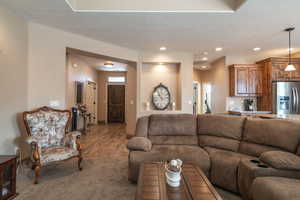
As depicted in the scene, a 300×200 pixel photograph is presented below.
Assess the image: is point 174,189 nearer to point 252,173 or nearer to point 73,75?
point 252,173

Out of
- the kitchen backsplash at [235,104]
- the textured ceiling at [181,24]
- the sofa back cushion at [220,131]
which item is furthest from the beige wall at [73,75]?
the kitchen backsplash at [235,104]

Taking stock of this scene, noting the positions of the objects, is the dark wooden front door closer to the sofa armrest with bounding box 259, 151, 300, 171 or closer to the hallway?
the hallway

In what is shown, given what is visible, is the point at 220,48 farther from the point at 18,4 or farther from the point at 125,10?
the point at 18,4

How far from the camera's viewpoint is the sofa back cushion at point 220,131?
2.71m

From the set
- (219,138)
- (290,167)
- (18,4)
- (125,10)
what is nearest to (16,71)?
(18,4)

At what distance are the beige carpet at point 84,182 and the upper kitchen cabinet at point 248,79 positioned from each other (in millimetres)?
3882

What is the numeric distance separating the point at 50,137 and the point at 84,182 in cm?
111

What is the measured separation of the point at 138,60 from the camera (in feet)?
16.7

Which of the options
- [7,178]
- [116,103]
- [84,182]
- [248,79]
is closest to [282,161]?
[84,182]

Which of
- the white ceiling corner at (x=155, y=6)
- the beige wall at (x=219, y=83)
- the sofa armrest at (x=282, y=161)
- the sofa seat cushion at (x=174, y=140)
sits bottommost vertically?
the sofa seat cushion at (x=174, y=140)

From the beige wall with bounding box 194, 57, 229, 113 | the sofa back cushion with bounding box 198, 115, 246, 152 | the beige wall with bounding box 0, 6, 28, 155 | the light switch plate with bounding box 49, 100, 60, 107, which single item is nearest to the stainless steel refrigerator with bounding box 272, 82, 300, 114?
the beige wall with bounding box 194, 57, 229, 113

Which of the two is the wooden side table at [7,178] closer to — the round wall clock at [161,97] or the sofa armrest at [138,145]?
the sofa armrest at [138,145]

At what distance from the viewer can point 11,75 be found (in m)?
2.79

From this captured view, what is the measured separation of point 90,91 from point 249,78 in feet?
21.1
